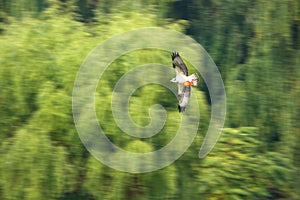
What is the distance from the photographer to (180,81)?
536 cm

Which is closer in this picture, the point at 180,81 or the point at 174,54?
the point at 180,81

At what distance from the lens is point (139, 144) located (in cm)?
503

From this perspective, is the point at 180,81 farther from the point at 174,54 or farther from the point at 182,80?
the point at 174,54

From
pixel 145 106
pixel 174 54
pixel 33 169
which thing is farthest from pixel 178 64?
pixel 33 169

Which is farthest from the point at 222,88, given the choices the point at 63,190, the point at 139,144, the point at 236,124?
the point at 63,190

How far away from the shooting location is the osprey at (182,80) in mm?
5305

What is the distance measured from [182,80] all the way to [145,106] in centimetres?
44

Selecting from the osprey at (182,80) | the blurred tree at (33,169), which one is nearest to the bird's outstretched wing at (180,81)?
the osprey at (182,80)

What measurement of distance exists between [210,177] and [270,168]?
0.61 m

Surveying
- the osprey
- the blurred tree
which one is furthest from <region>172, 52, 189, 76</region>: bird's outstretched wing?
the blurred tree

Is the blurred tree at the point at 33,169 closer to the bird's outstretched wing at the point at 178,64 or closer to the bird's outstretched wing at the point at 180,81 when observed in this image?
the bird's outstretched wing at the point at 180,81

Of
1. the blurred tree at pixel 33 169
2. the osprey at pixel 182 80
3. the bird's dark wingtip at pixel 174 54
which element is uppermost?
the bird's dark wingtip at pixel 174 54

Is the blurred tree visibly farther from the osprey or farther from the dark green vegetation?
the osprey

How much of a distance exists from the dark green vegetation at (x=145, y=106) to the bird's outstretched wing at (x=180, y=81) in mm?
68
